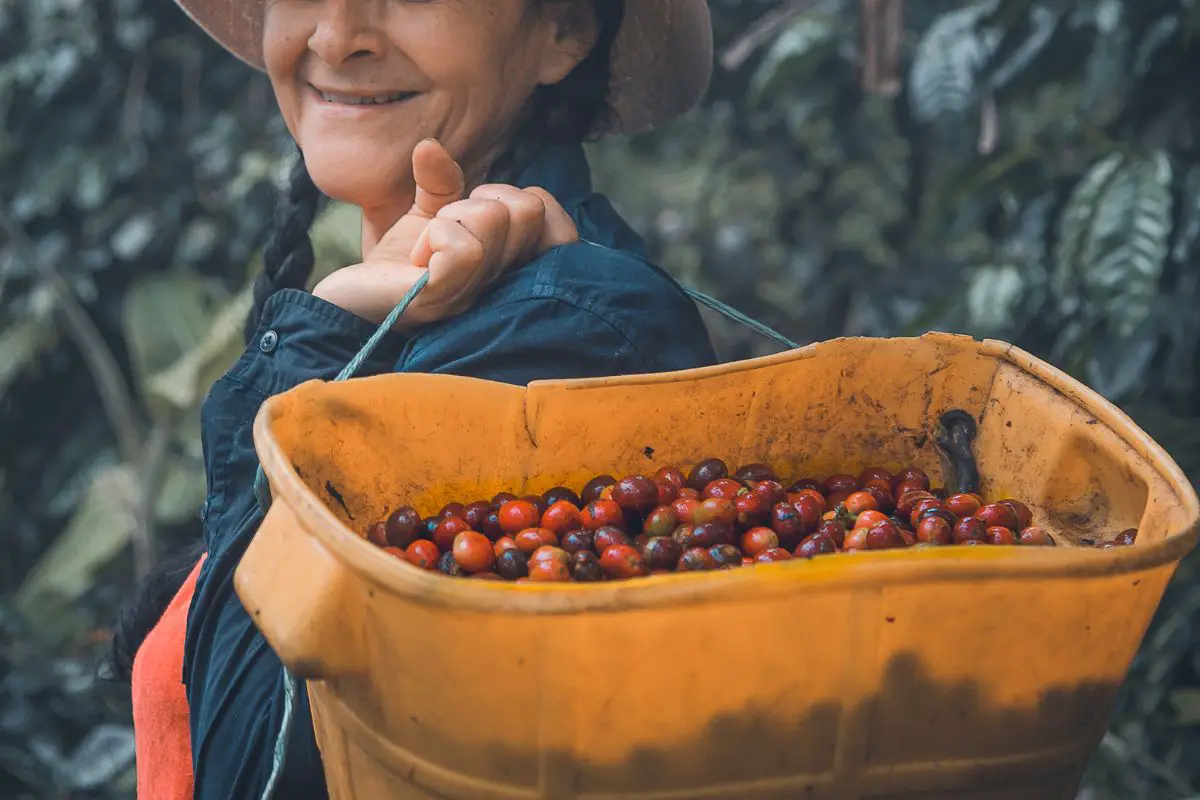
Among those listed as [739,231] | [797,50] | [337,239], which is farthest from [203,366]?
[797,50]

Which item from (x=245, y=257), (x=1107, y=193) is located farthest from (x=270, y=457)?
(x=245, y=257)

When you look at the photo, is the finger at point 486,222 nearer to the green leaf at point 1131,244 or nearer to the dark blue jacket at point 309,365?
the dark blue jacket at point 309,365

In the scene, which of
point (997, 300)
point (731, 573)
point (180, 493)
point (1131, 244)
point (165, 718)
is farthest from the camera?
point (180, 493)

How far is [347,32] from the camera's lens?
1.48 meters

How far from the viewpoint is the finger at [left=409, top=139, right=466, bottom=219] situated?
4.39 feet

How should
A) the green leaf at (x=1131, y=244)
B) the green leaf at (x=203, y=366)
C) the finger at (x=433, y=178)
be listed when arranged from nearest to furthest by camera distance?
the finger at (x=433, y=178)
the green leaf at (x=1131, y=244)
the green leaf at (x=203, y=366)

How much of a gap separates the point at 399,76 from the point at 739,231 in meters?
2.34

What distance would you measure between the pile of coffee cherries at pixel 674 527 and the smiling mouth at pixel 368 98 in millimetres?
547

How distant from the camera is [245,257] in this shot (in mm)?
4262

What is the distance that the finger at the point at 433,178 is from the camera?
52.7 inches

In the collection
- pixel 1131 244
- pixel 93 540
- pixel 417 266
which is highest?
pixel 417 266

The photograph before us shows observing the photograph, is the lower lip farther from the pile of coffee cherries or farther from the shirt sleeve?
the pile of coffee cherries

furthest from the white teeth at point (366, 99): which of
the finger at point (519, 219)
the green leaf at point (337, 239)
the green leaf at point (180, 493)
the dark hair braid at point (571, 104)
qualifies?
the green leaf at point (180, 493)

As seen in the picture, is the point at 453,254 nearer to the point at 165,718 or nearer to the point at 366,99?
the point at 366,99
